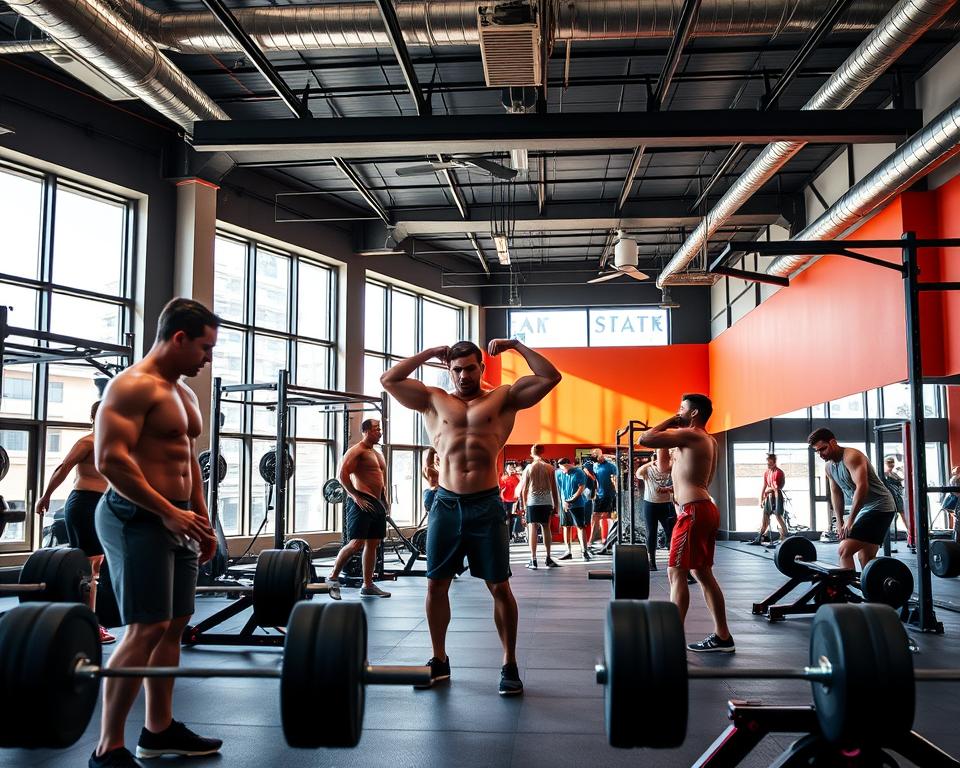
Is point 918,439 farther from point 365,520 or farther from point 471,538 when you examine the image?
point 365,520

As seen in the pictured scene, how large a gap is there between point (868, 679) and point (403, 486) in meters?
11.3

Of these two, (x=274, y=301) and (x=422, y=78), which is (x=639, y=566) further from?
(x=274, y=301)

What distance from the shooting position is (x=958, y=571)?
4.66 m

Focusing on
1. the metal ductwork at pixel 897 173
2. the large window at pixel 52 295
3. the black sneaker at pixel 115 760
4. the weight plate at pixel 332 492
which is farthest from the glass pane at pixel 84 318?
the metal ductwork at pixel 897 173

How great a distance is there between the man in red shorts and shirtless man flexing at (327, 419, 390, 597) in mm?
2660

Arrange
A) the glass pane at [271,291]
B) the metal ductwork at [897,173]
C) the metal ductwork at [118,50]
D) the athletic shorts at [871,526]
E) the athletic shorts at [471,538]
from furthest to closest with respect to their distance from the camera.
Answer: the glass pane at [271,291] < the metal ductwork at [897,173] < the athletic shorts at [871,526] < the metal ductwork at [118,50] < the athletic shorts at [471,538]

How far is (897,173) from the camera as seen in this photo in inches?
251

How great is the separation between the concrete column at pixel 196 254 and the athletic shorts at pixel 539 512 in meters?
3.39

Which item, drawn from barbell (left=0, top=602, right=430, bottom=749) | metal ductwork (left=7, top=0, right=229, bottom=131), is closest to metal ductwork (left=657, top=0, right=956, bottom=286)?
metal ductwork (left=7, top=0, right=229, bottom=131)

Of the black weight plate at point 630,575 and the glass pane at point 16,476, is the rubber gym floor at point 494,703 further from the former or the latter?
the glass pane at point 16,476

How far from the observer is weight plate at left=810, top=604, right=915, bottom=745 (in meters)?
1.76

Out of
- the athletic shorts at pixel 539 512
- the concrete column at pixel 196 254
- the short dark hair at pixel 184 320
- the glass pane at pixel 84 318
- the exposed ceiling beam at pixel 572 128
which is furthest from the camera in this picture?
the concrete column at pixel 196 254

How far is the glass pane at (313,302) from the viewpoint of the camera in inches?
440

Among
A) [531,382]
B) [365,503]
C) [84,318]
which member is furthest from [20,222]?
[531,382]
